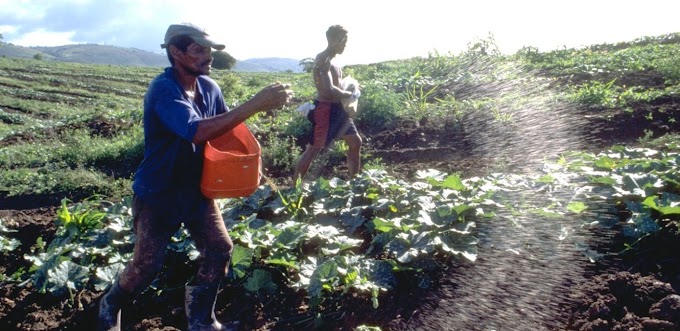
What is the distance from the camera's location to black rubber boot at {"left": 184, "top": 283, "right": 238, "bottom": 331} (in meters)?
2.77

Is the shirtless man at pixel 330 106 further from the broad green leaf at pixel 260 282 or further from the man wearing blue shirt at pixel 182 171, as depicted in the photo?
the man wearing blue shirt at pixel 182 171

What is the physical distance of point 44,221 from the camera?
5.15 meters

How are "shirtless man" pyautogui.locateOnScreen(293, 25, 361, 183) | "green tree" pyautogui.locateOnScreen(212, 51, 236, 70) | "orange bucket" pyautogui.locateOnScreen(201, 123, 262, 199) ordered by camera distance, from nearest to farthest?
"orange bucket" pyautogui.locateOnScreen(201, 123, 262, 199) < "shirtless man" pyautogui.locateOnScreen(293, 25, 361, 183) < "green tree" pyautogui.locateOnScreen(212, 51, 236, 70)

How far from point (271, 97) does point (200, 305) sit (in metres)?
1.07

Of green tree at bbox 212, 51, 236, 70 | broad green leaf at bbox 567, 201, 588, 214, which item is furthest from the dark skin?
broad green leaf at bbox 567, 201, 588, 214

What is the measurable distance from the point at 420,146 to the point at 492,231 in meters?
3.45

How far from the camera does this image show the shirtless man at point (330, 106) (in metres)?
4.78

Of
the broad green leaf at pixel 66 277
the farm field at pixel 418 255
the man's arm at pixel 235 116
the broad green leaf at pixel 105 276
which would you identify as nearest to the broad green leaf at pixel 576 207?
the farm field at pixel 418 255

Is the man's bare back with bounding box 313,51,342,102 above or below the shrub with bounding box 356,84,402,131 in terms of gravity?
above

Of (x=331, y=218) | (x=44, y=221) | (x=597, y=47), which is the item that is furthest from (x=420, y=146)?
(x=597, y=47)

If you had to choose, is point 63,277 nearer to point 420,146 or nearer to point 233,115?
point 233,115

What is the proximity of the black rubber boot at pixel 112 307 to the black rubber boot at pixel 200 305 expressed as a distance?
285 millimetres

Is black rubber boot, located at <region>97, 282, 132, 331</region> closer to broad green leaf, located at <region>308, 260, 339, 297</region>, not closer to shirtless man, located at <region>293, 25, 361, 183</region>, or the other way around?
broad green leaf, located at <region>308, 260, 339, 297</region>

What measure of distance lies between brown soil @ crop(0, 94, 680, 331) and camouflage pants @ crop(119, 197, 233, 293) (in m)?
0.45
